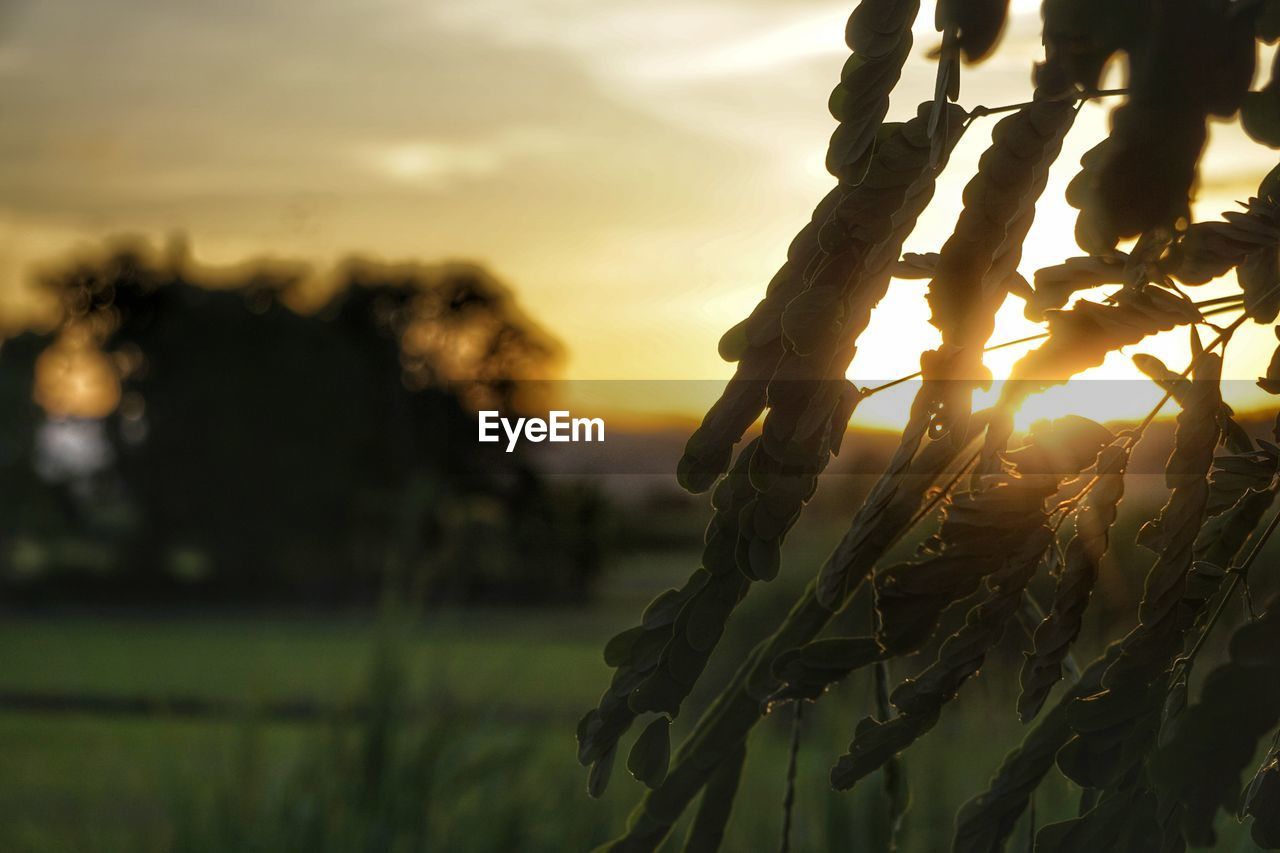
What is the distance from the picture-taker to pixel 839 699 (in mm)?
3535

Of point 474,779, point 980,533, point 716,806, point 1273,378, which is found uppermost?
point 1273,378

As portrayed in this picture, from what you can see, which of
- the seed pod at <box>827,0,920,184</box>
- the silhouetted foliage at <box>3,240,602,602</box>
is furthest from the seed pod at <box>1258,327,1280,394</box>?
the silhouetted foliage at <box>3,240,602,602</box>

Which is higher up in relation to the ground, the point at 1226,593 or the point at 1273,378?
the point at 1273,378

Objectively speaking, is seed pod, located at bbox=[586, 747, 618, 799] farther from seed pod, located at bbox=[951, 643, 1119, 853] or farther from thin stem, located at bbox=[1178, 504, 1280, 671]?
thin stem, located at bbox=[1178, 504, 1280, 671]

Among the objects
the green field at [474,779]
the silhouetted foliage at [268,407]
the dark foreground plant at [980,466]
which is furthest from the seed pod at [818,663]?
the silhouetted foliage at [268,407]

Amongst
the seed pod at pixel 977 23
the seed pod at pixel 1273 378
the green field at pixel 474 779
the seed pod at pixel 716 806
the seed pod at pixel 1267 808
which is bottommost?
the green field at pixel 474 779

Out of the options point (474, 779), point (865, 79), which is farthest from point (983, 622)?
point (474, 779)

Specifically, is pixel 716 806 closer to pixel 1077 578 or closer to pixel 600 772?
pixel 600 772

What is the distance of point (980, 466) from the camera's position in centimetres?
94

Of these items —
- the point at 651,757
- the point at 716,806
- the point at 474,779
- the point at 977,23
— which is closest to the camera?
the point at 977,23

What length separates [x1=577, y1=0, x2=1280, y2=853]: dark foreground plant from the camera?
0.84 metres

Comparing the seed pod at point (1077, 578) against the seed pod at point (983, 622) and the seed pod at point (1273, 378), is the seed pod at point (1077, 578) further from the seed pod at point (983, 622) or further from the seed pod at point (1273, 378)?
the seed pod at point (1273, 378)

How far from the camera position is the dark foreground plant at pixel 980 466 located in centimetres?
84

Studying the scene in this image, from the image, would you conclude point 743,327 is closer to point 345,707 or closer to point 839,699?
point 345,707
